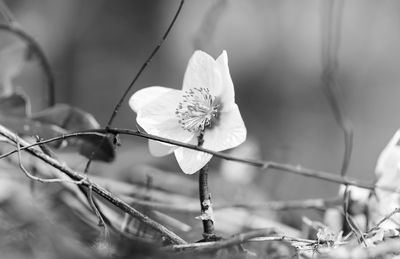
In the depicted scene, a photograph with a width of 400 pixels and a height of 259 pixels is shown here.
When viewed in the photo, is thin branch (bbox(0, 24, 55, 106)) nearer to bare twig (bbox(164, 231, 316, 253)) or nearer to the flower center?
the flower center

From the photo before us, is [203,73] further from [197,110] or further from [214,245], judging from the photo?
[214,245]

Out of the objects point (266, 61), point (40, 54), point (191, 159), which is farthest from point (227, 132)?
point (266, 61)

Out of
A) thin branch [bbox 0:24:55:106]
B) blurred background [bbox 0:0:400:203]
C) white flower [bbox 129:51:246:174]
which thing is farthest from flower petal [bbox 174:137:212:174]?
blurred background [bbox 0:0:400:203]

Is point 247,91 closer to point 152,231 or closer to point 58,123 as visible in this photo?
point 58,123

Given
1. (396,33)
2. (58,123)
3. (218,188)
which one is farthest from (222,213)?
(396,33)

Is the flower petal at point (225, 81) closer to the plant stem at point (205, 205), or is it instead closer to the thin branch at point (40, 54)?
the plant stem at point (205, 205)

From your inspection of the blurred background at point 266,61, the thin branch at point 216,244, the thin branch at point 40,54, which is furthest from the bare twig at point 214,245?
the blurred background at point 266,61
